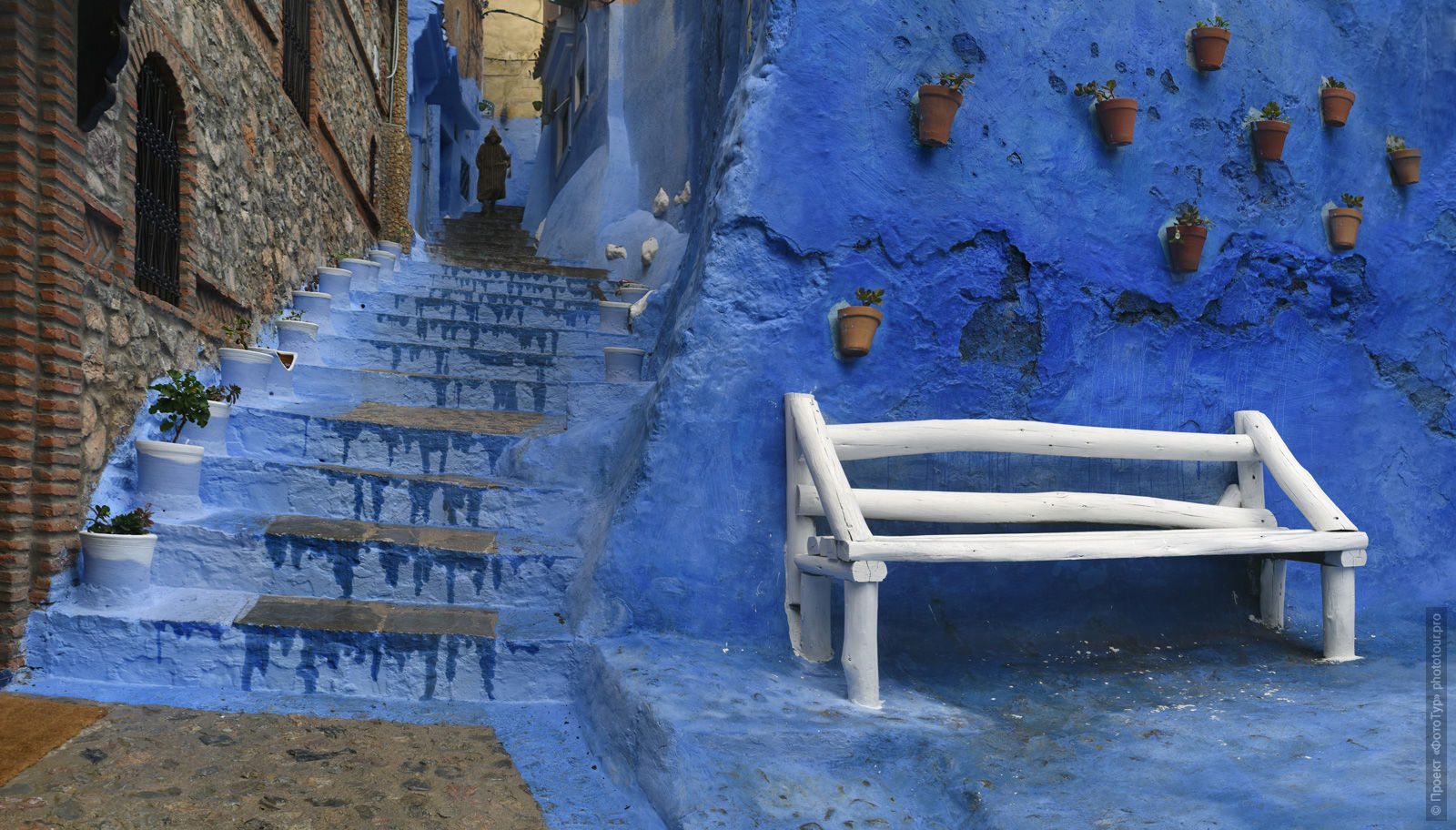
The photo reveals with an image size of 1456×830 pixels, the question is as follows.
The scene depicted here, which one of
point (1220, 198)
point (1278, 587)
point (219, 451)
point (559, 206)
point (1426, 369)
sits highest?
point (559, 206)

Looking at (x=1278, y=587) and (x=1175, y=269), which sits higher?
(x=1175, y=269)

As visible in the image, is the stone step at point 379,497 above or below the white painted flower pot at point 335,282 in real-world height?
below

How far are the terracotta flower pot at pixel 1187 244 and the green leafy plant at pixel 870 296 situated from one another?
149 centimetres

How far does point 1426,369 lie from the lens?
5.08 meters

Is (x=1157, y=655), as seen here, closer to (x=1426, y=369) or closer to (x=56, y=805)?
(x=1426, y=369)

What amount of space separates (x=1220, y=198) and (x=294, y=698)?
15.3ft

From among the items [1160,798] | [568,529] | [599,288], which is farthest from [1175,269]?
[599,288]

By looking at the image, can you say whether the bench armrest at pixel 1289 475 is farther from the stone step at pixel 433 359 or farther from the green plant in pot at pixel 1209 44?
the stone step at pixel 433 359

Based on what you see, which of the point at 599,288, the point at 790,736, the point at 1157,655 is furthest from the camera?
the point at 599,288

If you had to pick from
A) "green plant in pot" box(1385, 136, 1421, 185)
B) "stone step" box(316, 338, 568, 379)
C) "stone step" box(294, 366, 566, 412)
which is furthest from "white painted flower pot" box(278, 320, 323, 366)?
"green plant in pot" box(1385, 136, 1421, 185)

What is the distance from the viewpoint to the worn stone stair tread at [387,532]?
14.0ft

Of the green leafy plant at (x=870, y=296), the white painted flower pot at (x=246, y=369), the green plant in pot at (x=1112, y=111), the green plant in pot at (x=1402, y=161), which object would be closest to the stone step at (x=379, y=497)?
the white painted flower pot at (x=246, y=369)

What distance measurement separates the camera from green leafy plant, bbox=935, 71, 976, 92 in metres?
4.45

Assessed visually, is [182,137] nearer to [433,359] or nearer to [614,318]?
[433,359]
